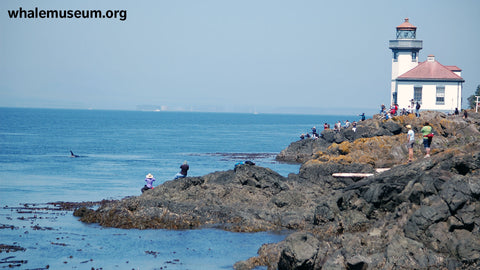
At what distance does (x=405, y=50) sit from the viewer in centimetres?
7262

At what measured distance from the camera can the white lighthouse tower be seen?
236ft

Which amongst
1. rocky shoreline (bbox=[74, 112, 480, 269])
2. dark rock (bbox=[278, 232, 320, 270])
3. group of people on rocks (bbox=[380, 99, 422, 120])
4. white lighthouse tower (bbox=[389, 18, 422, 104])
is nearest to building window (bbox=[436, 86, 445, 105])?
group of people on rocks (bbox=[380, 99, 422, 120])

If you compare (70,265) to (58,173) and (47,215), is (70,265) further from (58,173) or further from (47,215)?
(58,173)

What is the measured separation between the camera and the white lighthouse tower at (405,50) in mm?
71938

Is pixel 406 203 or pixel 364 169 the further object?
pixel 364 169

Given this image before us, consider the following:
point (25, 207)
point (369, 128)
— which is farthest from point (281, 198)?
point (369, 128)

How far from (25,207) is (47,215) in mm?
3080

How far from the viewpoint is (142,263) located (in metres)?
23.5

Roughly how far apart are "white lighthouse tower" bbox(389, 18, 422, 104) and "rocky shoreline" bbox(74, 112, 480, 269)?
93.4 ft

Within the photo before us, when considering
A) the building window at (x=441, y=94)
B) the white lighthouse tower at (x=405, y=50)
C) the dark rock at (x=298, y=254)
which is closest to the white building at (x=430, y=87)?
the building window at (x=441, y=94)

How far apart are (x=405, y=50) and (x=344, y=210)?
49647 mm

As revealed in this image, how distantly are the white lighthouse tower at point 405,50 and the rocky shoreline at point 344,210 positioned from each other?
2847 centimetres

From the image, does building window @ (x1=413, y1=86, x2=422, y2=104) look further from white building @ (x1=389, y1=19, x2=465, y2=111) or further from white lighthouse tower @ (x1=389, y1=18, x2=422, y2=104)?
white lighthouse tower @ (x1=389, y1=18, x2=422, y2=104)

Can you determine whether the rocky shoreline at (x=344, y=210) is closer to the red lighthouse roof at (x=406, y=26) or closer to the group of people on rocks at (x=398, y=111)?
the group of people on rocks at (x=398, y=111)
